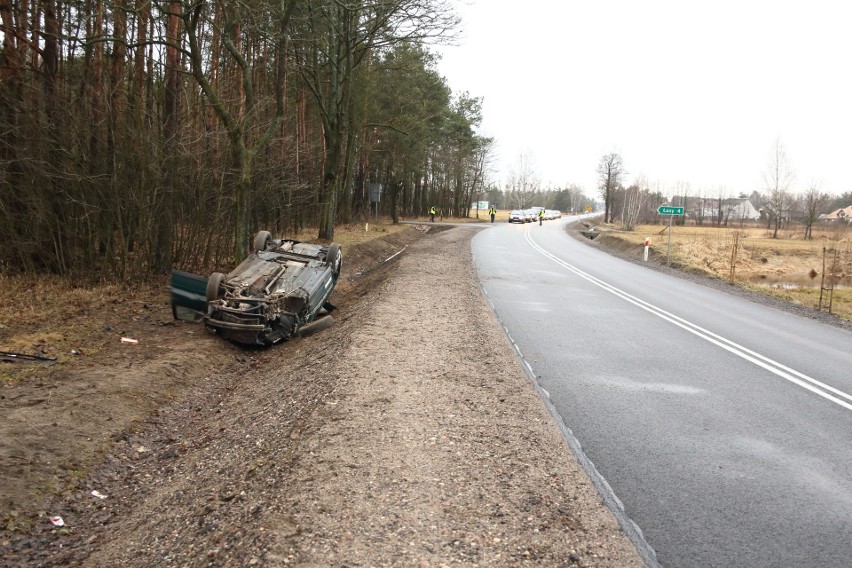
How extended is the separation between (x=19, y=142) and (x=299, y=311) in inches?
273

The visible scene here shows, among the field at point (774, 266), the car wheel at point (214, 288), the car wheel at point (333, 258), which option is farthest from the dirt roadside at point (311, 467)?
the field at point (774, 266)

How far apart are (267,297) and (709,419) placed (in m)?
6.25

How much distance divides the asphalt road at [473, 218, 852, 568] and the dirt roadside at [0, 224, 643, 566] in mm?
426

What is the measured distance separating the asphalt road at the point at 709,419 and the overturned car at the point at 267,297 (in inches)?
137

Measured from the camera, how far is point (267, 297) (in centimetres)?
905

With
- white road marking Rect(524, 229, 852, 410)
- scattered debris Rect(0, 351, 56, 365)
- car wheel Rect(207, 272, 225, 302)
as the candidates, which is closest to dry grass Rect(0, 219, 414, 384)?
scattered debris Rect(0, 351, 56, 365)

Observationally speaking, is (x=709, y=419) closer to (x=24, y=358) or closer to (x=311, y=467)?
(x=311, y=467)

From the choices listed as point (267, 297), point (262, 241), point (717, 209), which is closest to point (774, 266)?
point (262, 241)

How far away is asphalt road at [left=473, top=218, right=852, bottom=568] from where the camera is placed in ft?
12.5

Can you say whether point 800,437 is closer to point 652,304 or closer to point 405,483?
point 405,483

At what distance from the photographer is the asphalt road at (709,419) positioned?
381cm

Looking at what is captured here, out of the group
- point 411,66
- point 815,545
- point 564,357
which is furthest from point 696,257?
point 815,545

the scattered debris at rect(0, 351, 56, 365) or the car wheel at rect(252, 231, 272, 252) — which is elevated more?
the car wheel at rect(252, 231, 272, 252)

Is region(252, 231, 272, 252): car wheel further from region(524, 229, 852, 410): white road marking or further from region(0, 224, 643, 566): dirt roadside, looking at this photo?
region(524, 229, 852, 410): white road marking
